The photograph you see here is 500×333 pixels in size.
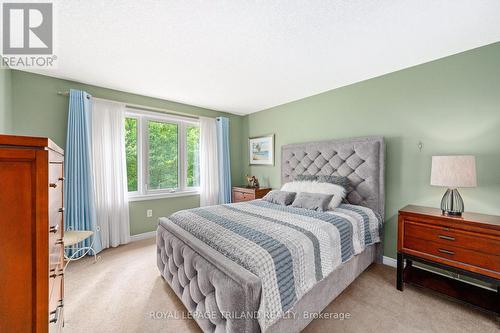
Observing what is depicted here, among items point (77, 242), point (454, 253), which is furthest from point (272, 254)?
point (77, 242)

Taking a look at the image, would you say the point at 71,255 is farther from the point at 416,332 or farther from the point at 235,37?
the point at 416,332

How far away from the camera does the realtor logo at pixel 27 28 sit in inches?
63.4

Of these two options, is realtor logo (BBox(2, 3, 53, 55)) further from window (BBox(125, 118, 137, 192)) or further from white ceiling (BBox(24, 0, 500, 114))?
window (BBox(125, 118, 137, 192))

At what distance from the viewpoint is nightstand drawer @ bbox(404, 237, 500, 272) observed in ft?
5.63

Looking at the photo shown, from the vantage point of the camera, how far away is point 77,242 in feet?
7.87

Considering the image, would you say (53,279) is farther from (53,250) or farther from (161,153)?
(161,153)

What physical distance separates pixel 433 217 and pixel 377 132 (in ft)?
4.14

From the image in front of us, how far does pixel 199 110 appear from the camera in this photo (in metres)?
4.20

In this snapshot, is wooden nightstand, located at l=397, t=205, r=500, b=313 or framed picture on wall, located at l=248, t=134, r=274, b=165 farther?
framed picture on wall, located at l=248, t=134, r=274, b=165

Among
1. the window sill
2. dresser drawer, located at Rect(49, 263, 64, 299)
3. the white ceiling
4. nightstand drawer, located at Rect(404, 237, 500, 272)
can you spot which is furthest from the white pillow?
dresser drawer, located at Rect(49, 263, 64, 299)

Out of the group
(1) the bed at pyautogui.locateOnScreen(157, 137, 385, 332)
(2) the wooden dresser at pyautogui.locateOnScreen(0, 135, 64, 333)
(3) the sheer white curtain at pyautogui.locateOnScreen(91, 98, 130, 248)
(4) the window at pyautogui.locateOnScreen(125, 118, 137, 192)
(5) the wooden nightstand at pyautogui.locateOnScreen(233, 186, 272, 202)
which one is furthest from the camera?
(5) the wooden nightstand at pyautogui.locateOnScreen(233, 186, 272, 202)

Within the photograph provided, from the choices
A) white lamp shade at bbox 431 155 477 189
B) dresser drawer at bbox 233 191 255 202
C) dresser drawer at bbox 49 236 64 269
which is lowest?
dresser drawer at bbox 233 191 255 202

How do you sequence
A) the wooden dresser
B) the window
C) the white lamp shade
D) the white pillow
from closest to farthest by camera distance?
1. the wooden dresser
2. the white lamp shade
3. the white pillow
4. the window

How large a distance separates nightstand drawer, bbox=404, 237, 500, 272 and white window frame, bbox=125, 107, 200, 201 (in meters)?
3.49
